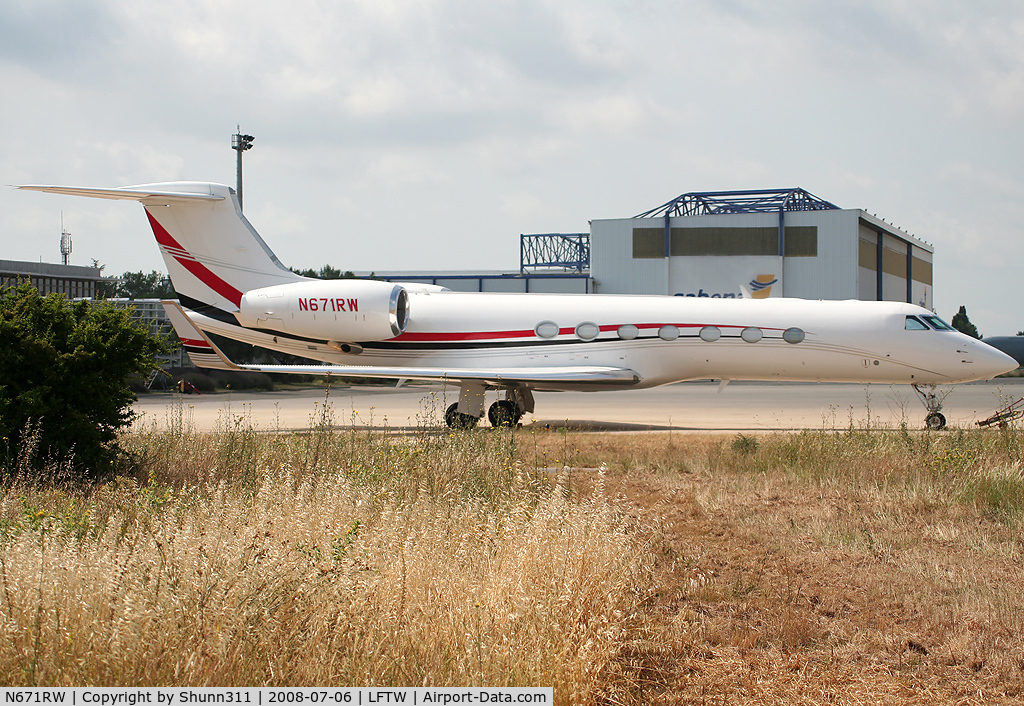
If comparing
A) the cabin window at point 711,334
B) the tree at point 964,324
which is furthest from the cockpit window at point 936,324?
the tree at point 964,324

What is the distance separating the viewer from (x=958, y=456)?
9500 mm

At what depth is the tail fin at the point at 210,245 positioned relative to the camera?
60.3 ft

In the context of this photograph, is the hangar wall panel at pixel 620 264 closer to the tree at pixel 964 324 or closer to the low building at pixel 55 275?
the low building at pixel 55 275

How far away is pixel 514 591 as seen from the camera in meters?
4.52

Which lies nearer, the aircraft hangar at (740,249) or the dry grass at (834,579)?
the dry grass at (834,579)

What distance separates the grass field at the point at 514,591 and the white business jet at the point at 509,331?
8.41 metres

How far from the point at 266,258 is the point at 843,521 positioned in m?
14.4

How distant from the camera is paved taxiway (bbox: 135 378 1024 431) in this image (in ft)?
58.9

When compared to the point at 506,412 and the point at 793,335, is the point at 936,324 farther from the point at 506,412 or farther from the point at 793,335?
the point at 506,412

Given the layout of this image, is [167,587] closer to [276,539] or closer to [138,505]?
[276,539]

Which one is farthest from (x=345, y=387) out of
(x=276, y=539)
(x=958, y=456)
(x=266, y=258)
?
(x=276, y=539)

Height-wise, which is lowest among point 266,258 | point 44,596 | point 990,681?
point 990,681
